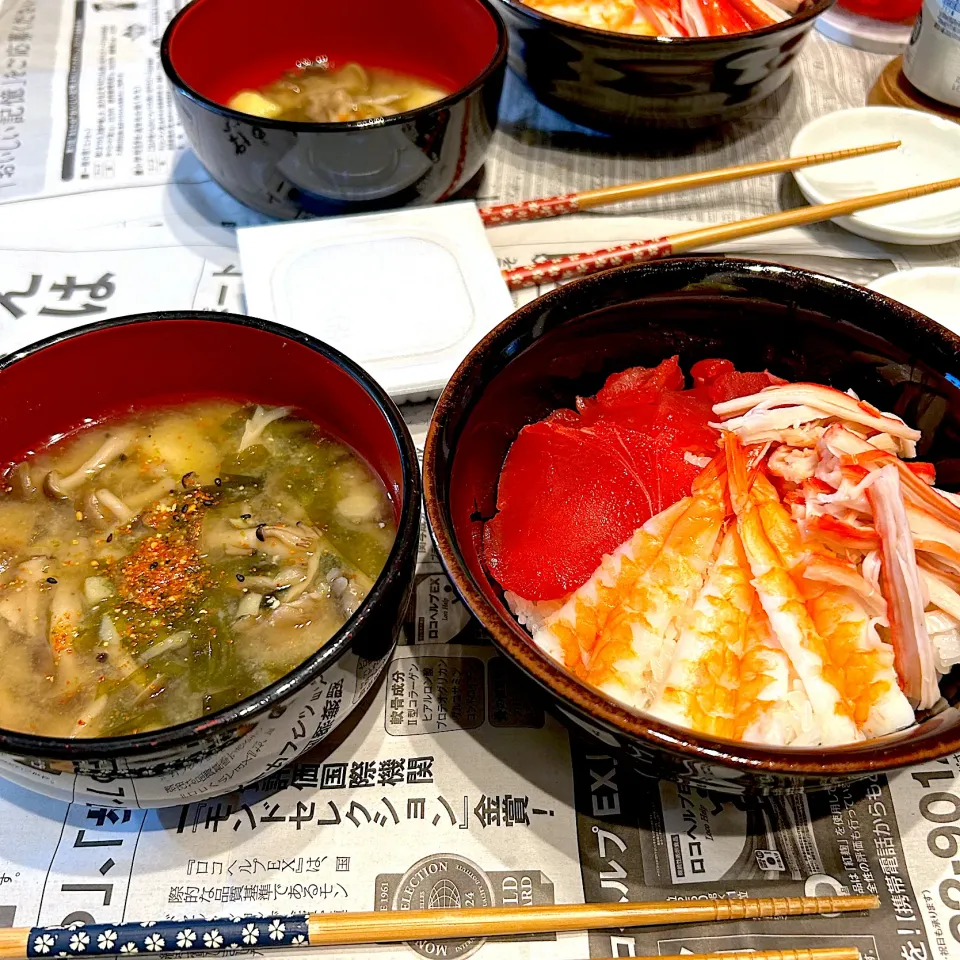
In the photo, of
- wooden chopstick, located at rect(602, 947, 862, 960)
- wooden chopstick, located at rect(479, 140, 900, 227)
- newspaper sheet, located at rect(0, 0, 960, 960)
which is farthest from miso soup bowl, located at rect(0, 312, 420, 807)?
wooden chopstick, located at rect(479, 140, 900, 227)

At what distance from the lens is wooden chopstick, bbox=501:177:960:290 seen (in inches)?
72.9

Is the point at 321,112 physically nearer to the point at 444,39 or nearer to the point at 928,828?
the point at 444,39

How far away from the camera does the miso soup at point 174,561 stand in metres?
1.09

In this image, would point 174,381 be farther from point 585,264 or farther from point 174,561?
point 585,264

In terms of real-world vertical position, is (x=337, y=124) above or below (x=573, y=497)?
above

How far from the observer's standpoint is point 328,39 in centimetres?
229

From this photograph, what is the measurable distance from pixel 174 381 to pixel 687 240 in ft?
3.71

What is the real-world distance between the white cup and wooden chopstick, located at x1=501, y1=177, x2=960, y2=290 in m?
0.57

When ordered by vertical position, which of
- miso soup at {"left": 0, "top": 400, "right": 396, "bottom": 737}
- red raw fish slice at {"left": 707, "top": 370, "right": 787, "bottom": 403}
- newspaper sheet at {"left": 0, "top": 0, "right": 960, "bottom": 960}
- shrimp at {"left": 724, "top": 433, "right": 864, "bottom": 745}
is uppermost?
red raw fish slice at {"left": 707, "top": 370, "right": 787, "bottom": 403}

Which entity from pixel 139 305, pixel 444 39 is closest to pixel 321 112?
pixel 444 39

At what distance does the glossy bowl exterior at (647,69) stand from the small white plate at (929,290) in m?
0.62

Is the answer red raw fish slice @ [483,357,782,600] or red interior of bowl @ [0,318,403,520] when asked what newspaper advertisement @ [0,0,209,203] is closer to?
red interior of bowl @ [0,318,403,520]

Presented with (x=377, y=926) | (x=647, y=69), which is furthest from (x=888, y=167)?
(x=377, y=926)

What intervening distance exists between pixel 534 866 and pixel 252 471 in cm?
72
